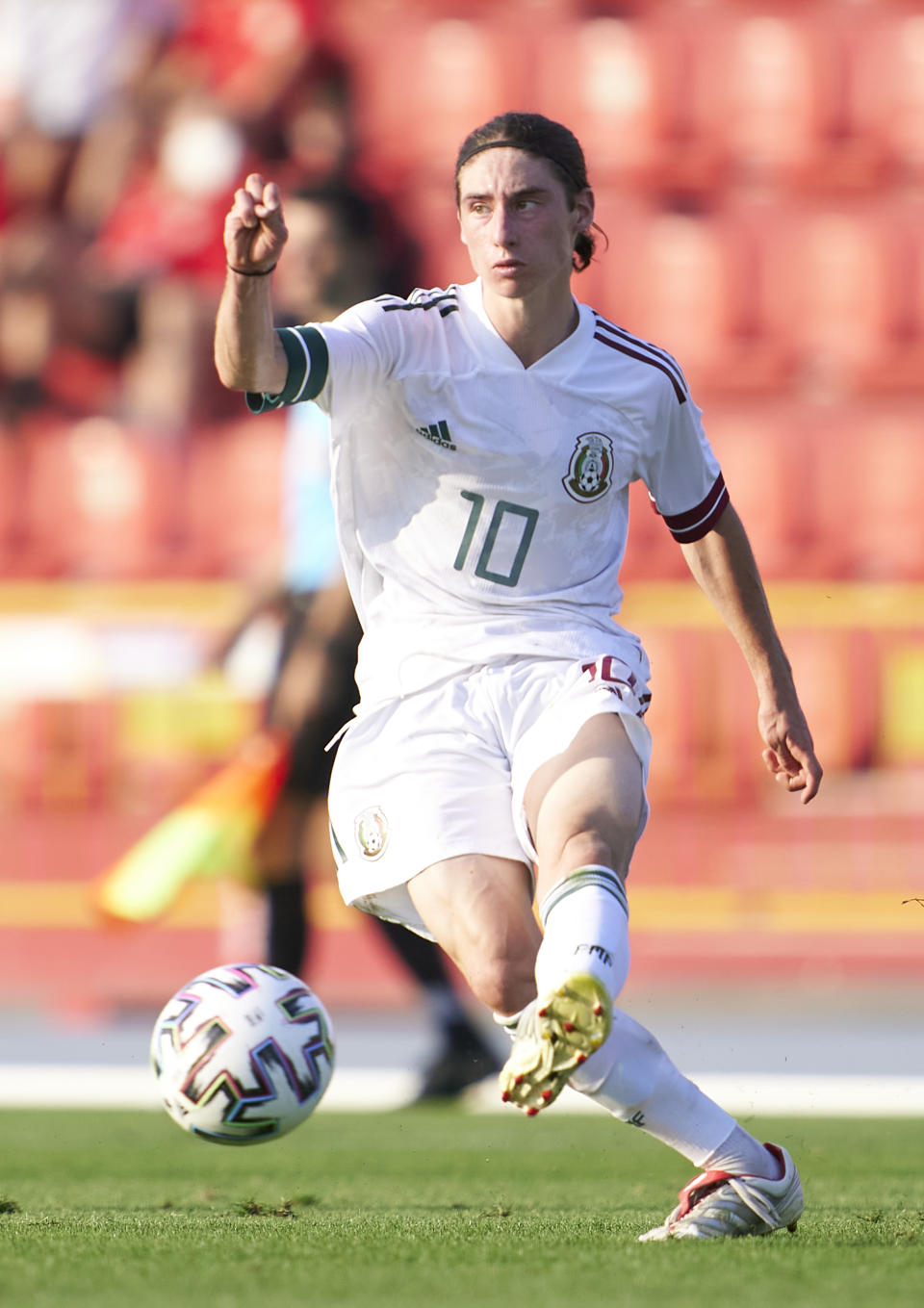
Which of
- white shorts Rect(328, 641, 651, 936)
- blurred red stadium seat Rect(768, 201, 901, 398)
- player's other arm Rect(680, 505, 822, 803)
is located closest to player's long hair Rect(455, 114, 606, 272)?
player's other arm Rect(680, 505, 822, 803)

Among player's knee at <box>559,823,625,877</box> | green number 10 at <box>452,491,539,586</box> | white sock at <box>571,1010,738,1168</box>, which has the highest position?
green number 10 at <box>452,491,539,586</box>

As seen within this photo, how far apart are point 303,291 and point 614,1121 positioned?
97.5 inches

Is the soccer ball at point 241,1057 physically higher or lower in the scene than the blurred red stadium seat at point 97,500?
lower

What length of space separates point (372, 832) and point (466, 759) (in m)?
0.19

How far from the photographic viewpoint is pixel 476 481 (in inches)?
110

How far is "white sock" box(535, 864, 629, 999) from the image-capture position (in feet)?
7.76

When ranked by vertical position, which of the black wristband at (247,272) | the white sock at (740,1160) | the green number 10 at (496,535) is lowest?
the white sock at (740,1160)

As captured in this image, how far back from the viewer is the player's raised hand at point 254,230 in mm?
2414

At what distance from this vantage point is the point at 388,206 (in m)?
9.98

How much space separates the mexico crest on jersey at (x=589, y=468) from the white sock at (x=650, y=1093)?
769 millimetres

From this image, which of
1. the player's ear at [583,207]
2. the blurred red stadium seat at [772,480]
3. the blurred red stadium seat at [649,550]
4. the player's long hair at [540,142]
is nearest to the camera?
the player's long hair at [540,142]

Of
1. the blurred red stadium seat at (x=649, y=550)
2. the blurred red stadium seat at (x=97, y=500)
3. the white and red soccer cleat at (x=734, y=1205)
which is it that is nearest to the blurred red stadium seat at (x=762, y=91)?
the blurred red stadium seat at (x=649, y=550)

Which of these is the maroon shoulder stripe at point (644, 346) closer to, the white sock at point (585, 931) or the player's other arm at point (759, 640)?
the player's other arm at point (759, 640)

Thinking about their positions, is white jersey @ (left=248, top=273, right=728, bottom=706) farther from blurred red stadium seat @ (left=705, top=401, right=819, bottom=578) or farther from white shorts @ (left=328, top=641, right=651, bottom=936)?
blurred red stadium seat @ (left=705, top=401, right=819, bottom=578)
